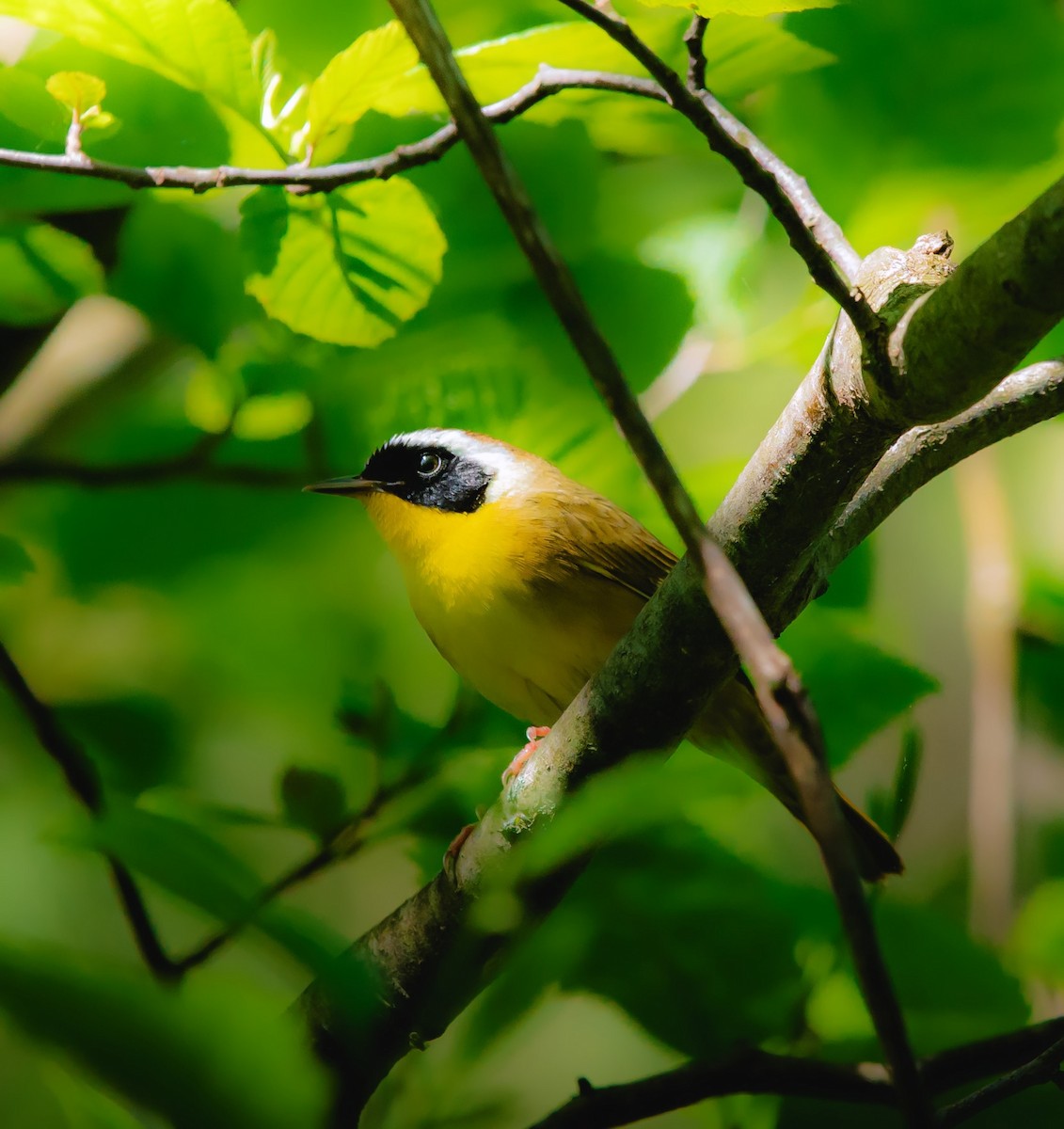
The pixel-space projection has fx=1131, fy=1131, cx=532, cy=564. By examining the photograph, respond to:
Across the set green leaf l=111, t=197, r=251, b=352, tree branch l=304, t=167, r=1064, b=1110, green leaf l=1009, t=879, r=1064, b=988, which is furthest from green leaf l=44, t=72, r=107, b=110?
green leaf l=1009, t=879, r=1064, b=988

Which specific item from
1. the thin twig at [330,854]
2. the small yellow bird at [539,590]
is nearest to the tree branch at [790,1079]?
the thin twig at [330,854]

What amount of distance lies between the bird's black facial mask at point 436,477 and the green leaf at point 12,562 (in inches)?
35.9

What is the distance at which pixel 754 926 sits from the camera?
61.6 inches

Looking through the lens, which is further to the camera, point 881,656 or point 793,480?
point 881,656

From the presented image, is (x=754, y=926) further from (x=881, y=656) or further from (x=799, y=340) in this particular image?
(x=799, y=340)

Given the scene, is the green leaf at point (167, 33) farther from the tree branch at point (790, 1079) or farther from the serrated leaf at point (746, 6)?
the tree branch at point (790, 1079)

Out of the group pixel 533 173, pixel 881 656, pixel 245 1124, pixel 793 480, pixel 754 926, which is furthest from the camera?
pixel 533 173

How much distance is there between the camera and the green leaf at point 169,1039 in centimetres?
61

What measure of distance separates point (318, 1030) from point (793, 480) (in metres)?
0.85

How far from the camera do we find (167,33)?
1.53 metres

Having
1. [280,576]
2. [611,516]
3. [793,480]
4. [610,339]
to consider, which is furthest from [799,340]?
[280,576]

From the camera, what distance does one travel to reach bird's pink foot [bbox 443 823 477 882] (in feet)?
5.32

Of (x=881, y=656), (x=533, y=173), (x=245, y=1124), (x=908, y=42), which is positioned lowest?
(x=245, y=1124)

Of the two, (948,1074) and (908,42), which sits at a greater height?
(908,42)
